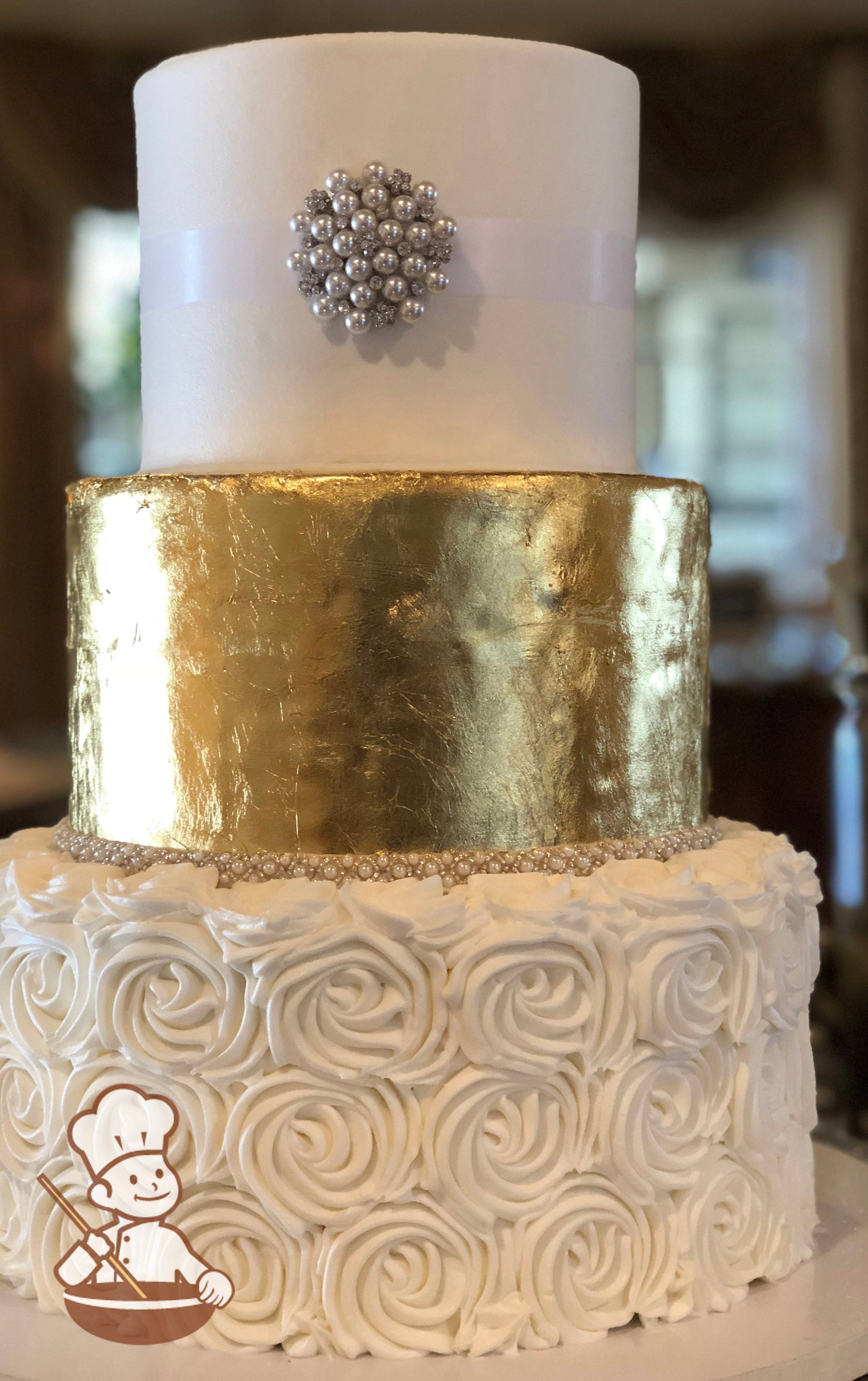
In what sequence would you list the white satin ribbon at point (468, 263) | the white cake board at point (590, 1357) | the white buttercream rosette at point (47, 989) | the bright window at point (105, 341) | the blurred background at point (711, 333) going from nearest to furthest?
the white cake board at point (590, 1357) < the white buttercream rosette at point (47, 989) < the white satin ribbon at point (468, 263) < the blurred background at point (711, 333) < the bright window at point (105, 341)

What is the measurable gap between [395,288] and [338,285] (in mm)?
63

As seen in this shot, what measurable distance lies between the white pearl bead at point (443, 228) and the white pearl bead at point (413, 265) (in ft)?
0.09

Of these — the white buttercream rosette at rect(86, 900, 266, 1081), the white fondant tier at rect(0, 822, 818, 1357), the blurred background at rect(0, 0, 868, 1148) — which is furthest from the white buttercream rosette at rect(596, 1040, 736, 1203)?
the blurred background at rect(0, 0, 868, 1148)

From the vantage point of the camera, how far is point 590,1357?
1587mm

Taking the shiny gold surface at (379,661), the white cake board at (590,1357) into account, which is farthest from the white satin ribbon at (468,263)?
the white cake board at (590,1357)

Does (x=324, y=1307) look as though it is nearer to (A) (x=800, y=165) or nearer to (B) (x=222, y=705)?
(B) (x=222, y=705)

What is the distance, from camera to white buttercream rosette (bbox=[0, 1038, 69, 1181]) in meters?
1.69

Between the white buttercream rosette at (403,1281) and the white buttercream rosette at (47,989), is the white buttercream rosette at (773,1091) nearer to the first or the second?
the white buttercream rosette at (403,1281)

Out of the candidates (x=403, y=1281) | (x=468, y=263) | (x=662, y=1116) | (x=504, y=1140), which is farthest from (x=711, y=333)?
(x=403, y=1281)

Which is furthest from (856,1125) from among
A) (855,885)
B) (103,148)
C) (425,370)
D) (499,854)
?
(103,148)

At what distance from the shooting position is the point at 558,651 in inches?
67.1

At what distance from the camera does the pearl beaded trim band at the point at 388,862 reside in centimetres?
164

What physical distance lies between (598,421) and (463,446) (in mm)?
201

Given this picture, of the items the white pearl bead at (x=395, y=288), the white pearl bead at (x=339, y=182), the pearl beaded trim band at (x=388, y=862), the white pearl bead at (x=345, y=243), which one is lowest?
the pearl beaded trim band at (x=388, y=862)
